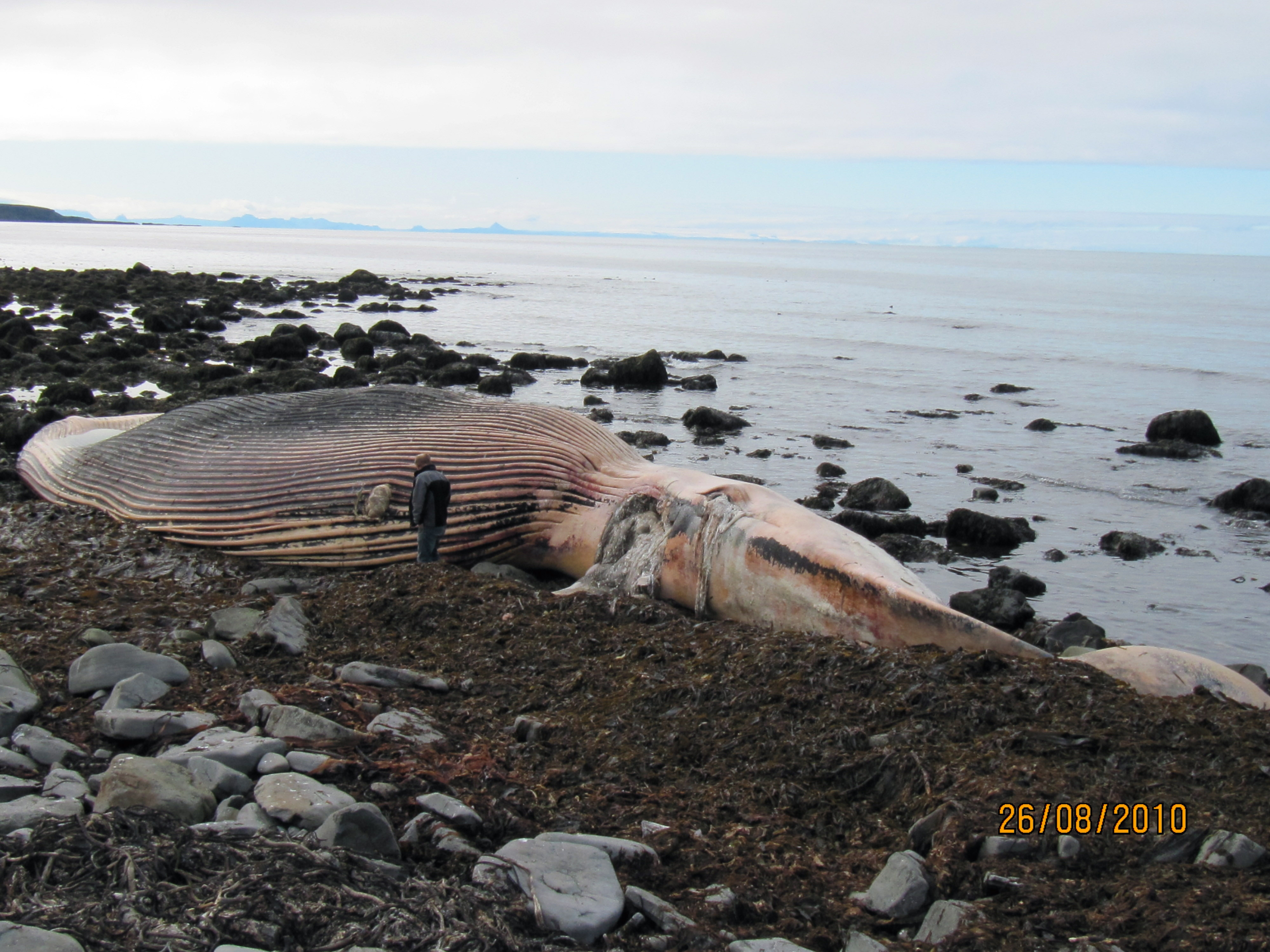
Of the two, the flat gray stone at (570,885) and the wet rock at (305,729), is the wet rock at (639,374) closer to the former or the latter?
the wet rock at (305,729)

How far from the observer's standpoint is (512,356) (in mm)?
30828

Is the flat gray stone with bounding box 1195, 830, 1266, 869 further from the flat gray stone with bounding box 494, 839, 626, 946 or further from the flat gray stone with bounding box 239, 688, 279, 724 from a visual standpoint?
the flat gray stone with bounding box 239, 688, 279, 724

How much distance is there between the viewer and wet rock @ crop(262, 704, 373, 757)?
5.47 metres

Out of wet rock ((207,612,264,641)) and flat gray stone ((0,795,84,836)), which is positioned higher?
flat gray stone ((0,795,84,836))

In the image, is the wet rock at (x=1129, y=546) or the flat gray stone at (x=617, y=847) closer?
the flat gray stone at (x=617, y=847)

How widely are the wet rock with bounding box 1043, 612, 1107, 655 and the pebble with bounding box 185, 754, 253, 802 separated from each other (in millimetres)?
7021

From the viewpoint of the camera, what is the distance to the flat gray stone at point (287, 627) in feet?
24.2

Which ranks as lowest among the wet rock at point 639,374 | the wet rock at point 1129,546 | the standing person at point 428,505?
the wet rock at point 1129,546

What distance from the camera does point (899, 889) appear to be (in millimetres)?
4375

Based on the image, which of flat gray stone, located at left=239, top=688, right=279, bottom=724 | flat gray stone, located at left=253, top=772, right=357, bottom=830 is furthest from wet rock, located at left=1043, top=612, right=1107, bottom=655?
flat gray stone, located at left=253, top=772, right=357, bottom=830

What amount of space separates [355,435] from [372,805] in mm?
6476

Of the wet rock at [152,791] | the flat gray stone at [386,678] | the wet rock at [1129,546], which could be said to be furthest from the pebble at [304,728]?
the wet rock at [1129,546]
